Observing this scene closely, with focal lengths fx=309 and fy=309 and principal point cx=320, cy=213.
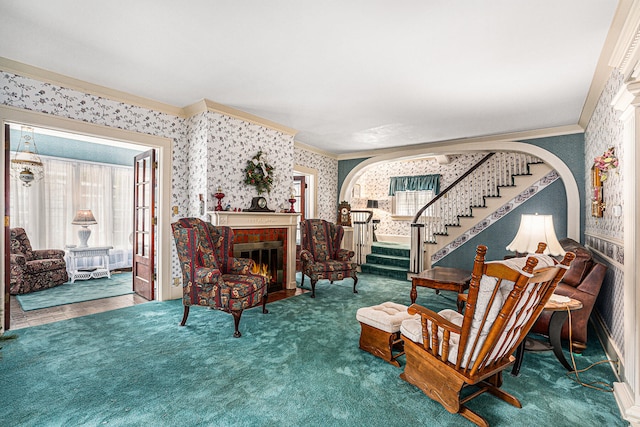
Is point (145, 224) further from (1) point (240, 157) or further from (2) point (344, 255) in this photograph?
(2) point (344, 255)

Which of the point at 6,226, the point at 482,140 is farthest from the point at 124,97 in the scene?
the point at 482,140

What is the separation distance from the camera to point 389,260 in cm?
657

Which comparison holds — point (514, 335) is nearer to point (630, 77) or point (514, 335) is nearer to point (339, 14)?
point (630, 77)

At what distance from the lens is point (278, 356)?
2.64m

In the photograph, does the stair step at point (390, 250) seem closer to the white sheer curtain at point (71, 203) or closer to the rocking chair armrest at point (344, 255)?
the rocking chair armrest at point (344, 255)

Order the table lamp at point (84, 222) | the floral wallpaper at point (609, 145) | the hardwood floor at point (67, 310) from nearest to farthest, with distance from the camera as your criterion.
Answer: the floral wallpaper at point (609, 145)
the hardwood floor at point (67, 310)
the table lamp at point (84, 222)

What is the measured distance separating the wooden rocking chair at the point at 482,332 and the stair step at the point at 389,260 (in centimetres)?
419

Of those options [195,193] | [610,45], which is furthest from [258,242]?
[610,45]

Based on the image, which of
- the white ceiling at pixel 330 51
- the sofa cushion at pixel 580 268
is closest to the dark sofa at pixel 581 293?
the sofa cushion at pixel 580 268

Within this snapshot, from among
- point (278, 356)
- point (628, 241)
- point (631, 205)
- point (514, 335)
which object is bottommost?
point (278, 356)

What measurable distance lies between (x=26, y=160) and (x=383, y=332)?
553 centimetres

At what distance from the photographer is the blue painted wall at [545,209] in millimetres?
4844

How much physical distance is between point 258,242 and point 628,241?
4.02 metres

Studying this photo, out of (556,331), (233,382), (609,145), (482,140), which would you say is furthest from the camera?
(482,140)
